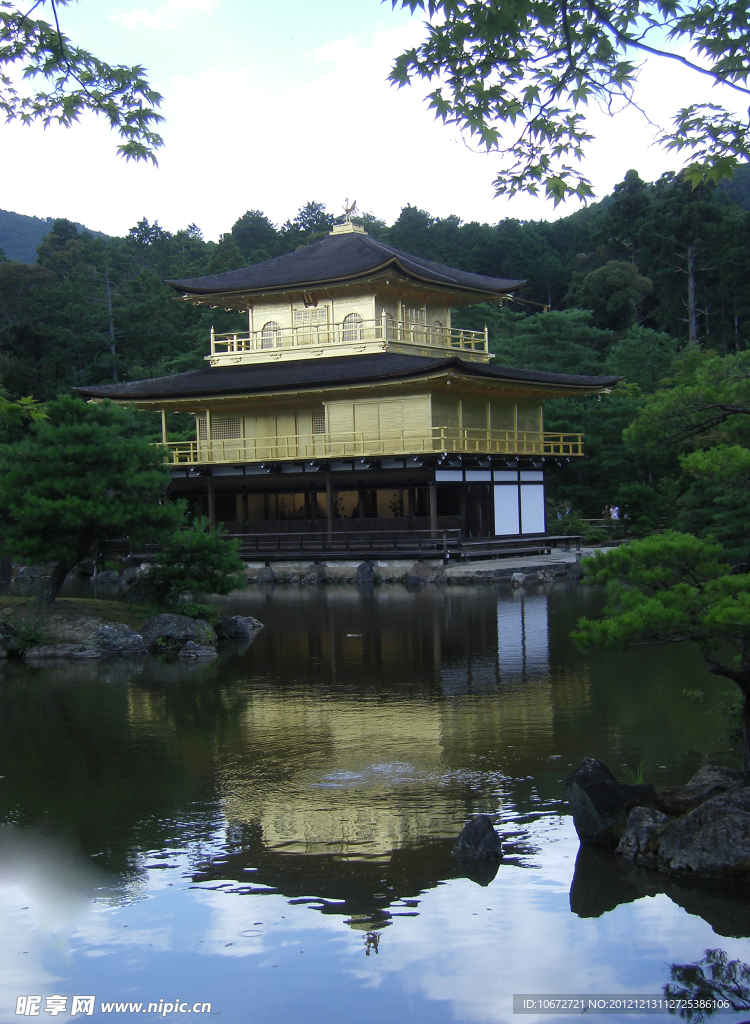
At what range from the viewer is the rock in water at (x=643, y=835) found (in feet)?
23.7

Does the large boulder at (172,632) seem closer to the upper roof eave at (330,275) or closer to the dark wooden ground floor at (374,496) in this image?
the dark wooden ground floor at (374,496)

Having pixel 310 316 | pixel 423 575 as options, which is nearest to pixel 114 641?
pixel 423 575

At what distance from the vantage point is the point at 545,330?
4834 centimetres

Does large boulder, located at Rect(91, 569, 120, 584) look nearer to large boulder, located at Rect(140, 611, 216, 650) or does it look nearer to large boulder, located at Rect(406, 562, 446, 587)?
large boulder, located at Rect(406, 562, 446, 587)

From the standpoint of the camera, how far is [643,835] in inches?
288

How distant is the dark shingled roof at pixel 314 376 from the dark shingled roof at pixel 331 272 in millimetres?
2941

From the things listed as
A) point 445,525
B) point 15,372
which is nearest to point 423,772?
point 445,525

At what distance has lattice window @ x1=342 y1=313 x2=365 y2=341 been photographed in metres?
36.1

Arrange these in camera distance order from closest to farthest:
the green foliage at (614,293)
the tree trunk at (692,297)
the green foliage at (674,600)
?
the green foliage at (674,600), the tree trunk at (692,297), the green foliage at (614,293)

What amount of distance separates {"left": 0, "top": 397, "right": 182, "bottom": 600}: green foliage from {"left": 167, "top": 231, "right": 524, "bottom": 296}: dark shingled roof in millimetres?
17865

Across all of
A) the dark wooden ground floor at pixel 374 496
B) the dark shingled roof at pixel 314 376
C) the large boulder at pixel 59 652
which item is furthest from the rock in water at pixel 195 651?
the dark shingled roof at pixel 314 376

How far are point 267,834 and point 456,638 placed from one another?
1015 centimetres

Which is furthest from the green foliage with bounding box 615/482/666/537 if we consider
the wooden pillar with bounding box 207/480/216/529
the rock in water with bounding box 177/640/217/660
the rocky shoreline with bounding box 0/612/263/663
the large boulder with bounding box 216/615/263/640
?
the rock in water with bounding box 177/640/217/660

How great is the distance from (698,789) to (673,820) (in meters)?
0.77
